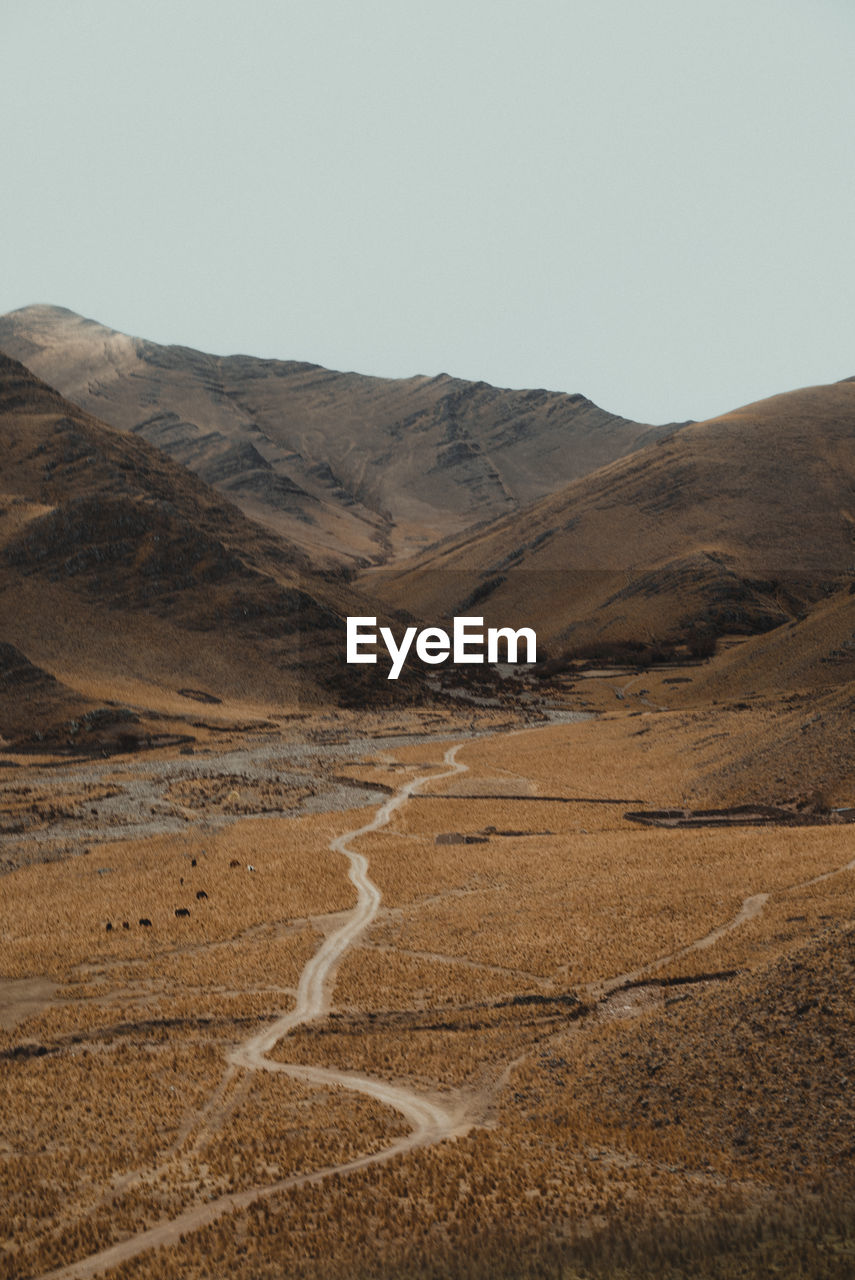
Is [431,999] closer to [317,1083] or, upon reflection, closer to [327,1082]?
[327,1082]

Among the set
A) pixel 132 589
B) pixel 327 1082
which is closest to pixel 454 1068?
pixel 327 1082

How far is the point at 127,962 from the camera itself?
88.3ft

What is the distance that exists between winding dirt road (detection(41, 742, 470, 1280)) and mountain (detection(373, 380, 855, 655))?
118 m

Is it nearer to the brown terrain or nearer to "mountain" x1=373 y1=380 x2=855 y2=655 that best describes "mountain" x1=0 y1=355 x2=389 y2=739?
the brown terrain

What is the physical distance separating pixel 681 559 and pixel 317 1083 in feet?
504

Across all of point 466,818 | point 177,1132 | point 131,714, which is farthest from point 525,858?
point 131,714

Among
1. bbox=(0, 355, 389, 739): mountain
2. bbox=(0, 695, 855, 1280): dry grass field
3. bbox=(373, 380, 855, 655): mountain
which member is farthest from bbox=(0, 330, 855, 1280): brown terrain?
bbox=(373, 380, 855, 655): mountain

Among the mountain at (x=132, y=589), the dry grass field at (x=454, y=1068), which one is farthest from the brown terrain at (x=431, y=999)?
the mountain at (x=132, y=589)

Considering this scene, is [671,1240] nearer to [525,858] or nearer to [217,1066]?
[217,1066]

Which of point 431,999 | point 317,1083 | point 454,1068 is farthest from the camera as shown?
point 431,999

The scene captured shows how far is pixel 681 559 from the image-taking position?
164 m

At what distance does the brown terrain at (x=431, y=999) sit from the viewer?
1318 cm

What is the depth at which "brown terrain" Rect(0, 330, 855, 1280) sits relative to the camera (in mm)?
13180

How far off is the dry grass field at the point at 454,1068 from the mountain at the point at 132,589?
57611 millimetres
